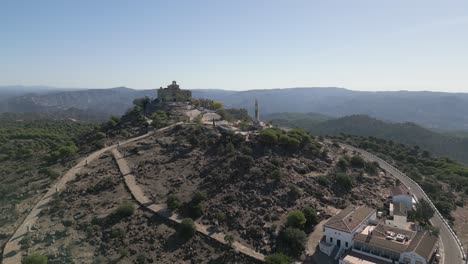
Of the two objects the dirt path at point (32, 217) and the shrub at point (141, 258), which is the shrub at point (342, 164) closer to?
the shrub at point (141, 258)

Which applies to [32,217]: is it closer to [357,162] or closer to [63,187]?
[63,187]

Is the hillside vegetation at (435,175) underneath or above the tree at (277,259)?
underneath

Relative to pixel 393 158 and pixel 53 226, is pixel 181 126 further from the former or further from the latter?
pixel 393 158

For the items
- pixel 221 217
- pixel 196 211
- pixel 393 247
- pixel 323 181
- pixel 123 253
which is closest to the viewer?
pixel 393 247

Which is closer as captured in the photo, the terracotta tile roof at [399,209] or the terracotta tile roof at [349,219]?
the terracotta tile roof at [349,219]

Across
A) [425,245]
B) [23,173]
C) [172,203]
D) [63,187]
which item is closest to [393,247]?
[425,245]

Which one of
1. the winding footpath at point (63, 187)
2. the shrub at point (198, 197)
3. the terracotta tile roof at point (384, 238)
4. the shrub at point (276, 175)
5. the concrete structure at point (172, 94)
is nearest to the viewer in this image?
the terracotta tile roof at point (384, 238)

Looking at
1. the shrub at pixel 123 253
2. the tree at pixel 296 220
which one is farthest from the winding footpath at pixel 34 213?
the tree at pixel 296 220
